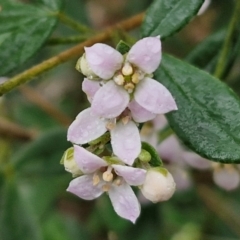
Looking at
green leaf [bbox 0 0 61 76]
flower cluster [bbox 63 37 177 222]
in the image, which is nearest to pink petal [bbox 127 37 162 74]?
flower cluster [bbox 63 37 177 222]

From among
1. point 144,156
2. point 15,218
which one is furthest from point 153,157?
point 15,218

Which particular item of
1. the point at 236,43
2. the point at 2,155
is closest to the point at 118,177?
the point at 236,43

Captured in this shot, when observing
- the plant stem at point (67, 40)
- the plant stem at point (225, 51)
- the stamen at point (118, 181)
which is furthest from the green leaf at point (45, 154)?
the stamen at point (118, 181)

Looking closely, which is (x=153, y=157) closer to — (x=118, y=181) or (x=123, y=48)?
(x=118, y=181)

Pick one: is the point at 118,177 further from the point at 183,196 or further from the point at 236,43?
the point at 183,196

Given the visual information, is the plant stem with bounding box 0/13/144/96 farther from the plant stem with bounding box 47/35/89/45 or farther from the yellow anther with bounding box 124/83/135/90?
the yellow anther with bounding box 124/83/135/90
